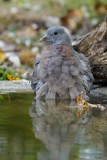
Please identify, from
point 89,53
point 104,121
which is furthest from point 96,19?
point 104,121

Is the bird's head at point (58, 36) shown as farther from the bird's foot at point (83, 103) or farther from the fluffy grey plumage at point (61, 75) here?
the bird's foot at point (83, 103)

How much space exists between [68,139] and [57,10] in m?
11.3

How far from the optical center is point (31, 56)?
12.0 meters

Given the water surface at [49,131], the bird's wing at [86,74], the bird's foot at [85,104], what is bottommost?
the bird's foot at [85,104]

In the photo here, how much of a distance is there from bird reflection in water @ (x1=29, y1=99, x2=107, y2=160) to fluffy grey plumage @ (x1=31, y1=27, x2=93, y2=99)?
0.19 m

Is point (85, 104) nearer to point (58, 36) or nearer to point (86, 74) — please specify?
point (86, 74)

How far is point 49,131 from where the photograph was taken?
5.45 metres

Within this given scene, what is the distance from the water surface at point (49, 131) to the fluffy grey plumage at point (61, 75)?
0.20 metres

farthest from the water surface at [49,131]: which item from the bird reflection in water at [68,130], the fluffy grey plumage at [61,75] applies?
the fluffy grey plumage at [61,75]

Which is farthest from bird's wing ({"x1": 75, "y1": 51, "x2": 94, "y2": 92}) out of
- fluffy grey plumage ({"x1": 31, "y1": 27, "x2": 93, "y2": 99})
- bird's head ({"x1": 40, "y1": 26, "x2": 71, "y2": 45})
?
bird's head ({"x1": 40, "y1": 26, "x2": 71, "y2": 45})

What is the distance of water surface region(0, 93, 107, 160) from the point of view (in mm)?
4605

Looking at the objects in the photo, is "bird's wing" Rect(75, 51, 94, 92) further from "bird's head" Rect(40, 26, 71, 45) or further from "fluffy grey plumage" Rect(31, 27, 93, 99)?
"bird's head" Rect(40, 26, 71, 45)

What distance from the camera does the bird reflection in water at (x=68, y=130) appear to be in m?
4.61

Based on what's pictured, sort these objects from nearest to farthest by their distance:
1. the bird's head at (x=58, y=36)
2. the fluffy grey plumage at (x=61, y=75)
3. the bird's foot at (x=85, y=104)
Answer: the bird's foot at (x=85, y=104), the fluffy grey plumage at (x=61, y=75), the bird's head at (x=58, y=36)
